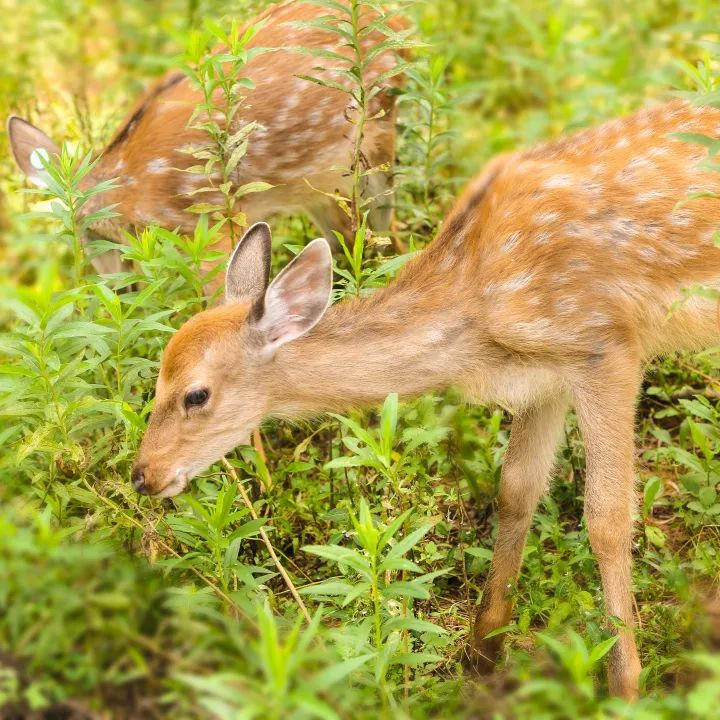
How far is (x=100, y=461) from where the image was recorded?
4906mm

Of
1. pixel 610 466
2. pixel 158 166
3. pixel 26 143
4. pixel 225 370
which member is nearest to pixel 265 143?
pixel 158 166

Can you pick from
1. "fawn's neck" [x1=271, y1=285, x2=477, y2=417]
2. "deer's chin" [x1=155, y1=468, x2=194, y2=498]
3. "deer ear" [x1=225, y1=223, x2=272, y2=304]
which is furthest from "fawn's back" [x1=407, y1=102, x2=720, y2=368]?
"deer's chin" [x1=155, y1=468, x2=194, y2=498]

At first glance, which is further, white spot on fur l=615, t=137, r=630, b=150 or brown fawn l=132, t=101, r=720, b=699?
white spot on fur l=615, t=137, r=630, b=150

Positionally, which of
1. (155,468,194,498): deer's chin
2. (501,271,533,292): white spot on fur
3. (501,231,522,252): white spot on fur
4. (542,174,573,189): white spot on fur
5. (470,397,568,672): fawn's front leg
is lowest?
(470,397,568,672): fawn's front leg

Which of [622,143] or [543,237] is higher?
[622,143]

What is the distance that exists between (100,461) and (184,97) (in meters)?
2.48

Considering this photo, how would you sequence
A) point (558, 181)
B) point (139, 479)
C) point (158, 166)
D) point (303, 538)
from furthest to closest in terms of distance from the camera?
point (158, 166) → point (303, 538) → point (558, 181) → point (139, 479)

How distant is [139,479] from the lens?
4.54 meters

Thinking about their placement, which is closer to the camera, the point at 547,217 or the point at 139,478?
Result: the point at 139,478

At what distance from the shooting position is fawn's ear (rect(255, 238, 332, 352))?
15.4ft

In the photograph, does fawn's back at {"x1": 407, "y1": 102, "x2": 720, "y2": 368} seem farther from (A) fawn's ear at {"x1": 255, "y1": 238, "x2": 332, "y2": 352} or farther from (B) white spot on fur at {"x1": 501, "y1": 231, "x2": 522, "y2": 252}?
(A) fawn's ear at {"x1": 255, "y1": 238, "x2": 332, "y2": 352}

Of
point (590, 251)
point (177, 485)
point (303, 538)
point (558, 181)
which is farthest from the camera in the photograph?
point (303, 538)

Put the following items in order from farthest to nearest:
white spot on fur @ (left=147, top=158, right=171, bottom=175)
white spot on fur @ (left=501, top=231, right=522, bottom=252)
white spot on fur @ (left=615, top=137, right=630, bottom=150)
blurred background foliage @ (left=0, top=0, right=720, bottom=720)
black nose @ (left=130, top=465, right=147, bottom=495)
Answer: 1. white spot on fur @ (left=147, top=158, right=171, bottom=175)
2. white spot on fur @ (left=615, top=137, right=630, bottom=150)
3. white spot on fur @ (left=501, top=231, right=522, bottom=252)
4. black nose @ (left=130, top=465, right=147, bottom=495)
5. blurred background foliage @ (left=0, top=0, right=720, bottom=720)

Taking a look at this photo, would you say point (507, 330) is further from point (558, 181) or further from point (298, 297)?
point (298, 297)
